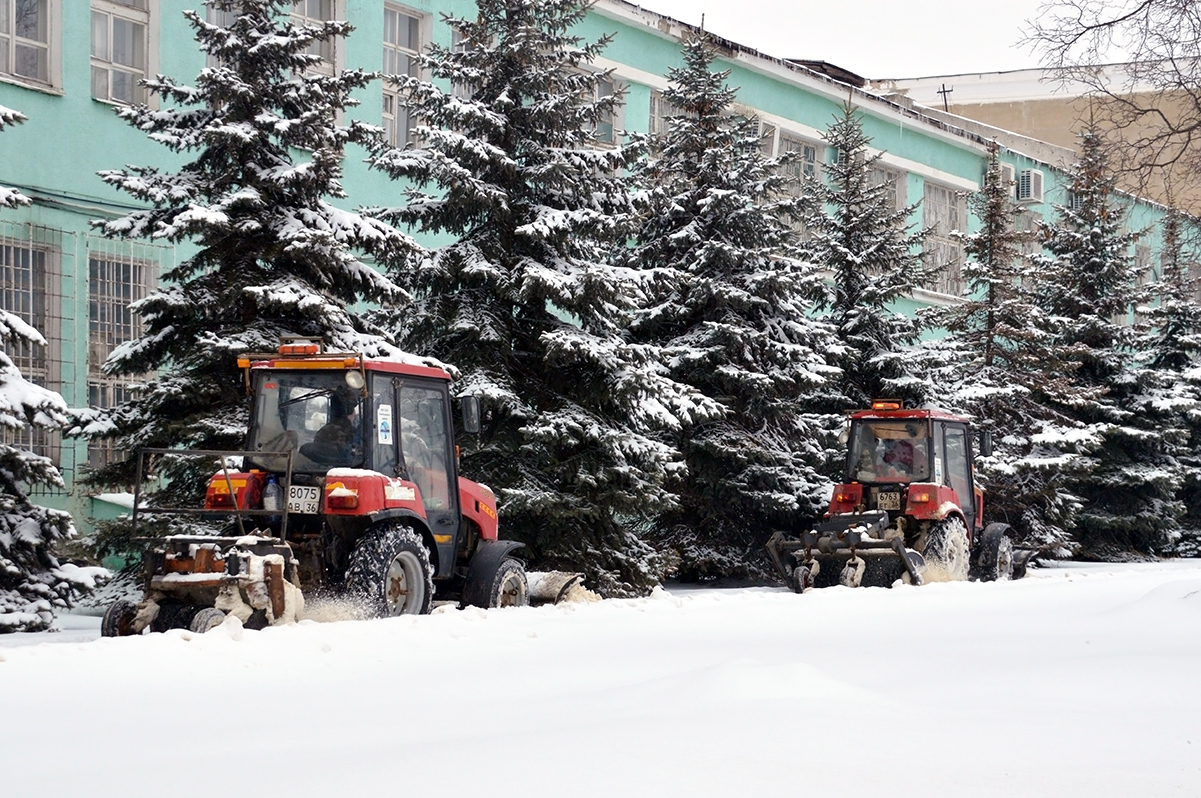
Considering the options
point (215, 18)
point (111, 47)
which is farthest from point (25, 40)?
point (215, 18)

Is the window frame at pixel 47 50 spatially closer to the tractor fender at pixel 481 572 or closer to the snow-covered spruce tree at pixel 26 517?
the snow-covered spruce tree at pixel 26 517

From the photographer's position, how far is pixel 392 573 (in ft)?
39.5

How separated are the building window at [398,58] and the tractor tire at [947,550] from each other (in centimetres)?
1061

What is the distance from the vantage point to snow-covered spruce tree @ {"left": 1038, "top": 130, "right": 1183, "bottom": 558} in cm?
3225

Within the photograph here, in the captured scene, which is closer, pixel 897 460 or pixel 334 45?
pixel 897 460

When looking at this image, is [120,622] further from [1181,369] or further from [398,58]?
[1181,369]

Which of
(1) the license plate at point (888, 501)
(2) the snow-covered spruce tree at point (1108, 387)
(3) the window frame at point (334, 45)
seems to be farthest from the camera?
(2) the snow-covered spruce tree at point (1108, 387)

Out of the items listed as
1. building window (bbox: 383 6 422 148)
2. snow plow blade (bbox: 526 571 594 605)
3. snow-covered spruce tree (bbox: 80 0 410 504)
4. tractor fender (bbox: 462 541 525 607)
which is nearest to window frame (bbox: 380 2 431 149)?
building window (bbox: 383 6 422 148)

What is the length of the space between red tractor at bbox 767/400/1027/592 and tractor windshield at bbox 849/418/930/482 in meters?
0.01

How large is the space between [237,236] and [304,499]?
483 cm

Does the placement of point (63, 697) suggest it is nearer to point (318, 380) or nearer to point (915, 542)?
point (318, 380)

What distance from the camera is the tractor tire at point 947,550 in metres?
20.1

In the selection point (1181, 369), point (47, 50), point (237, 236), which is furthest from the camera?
point (1181, 369)

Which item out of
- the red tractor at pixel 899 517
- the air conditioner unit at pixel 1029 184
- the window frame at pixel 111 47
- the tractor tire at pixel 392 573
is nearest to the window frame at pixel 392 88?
the window frame at pixel 111 47
